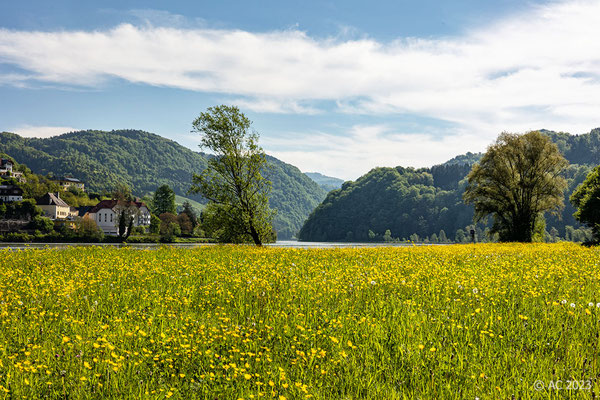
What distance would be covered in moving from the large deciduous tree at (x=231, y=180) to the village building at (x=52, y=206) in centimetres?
16291

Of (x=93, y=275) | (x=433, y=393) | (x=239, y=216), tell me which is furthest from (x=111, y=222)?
(x=433, y=393)

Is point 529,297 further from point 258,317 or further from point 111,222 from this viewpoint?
point 111,222

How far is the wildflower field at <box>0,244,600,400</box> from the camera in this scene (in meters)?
5.44

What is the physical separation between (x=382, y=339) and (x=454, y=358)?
127 cm

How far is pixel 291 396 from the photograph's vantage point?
5164 millimetres

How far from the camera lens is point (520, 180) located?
1907 inches

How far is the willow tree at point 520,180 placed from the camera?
47562mm

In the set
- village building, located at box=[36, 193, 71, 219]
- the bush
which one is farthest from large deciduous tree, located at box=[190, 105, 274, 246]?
village building, located at box=[36, 193, 71, 219]

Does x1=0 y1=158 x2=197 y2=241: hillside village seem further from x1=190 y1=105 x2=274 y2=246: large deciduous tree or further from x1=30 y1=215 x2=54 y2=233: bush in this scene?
x1=190 y1=105 x2=274 y2=246: large deciduous tree

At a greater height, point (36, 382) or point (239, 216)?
point (239, 216)

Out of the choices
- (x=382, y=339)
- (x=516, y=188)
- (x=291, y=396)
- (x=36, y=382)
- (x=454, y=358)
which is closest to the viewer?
(x=291, y=396)

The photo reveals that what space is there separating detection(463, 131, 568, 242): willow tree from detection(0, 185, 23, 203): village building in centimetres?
20023

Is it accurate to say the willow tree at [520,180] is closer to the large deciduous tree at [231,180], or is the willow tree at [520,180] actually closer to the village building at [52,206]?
the large deciduous tree at [231,180]

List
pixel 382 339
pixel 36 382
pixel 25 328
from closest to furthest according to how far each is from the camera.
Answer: pixel 36 382 < pixel 382 339 < pixel 25 328
